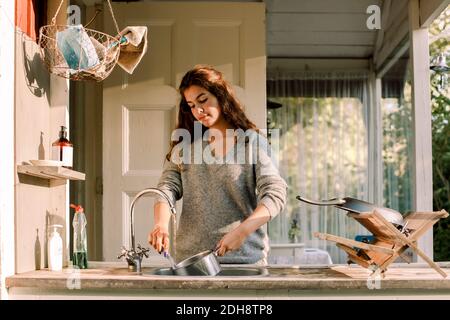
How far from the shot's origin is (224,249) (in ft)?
9.20

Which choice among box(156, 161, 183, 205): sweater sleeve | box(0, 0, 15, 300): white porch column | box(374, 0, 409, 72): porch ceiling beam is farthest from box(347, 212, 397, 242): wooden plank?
box(374, 0, 409, 72): porch ceiling beam

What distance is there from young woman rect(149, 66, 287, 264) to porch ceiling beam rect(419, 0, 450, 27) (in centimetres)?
190

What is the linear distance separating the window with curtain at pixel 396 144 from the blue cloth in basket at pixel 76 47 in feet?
20.4

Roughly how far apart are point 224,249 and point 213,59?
2.28m

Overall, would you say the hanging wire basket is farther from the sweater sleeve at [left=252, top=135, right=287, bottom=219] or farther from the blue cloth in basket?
the sweater sleeve at [left=252, top=135, right=287, bottom=219]

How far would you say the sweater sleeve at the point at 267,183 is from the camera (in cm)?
293

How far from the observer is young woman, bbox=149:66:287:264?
311 centimetres

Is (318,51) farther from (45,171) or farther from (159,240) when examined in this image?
(45,171)

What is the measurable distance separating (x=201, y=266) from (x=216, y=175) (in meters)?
0.51

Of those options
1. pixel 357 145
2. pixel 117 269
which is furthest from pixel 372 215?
pixel 357 145

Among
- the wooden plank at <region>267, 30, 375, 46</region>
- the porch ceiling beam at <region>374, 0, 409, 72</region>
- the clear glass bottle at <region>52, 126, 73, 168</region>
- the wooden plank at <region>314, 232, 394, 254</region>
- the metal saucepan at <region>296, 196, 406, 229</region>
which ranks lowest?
the wooden plank at <region>314, 232, 394, 254</region>

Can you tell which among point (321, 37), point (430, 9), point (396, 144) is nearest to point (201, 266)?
point (430, 9)

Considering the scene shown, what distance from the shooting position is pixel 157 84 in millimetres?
4855

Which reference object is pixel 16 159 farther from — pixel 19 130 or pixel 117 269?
pixel 117 269
